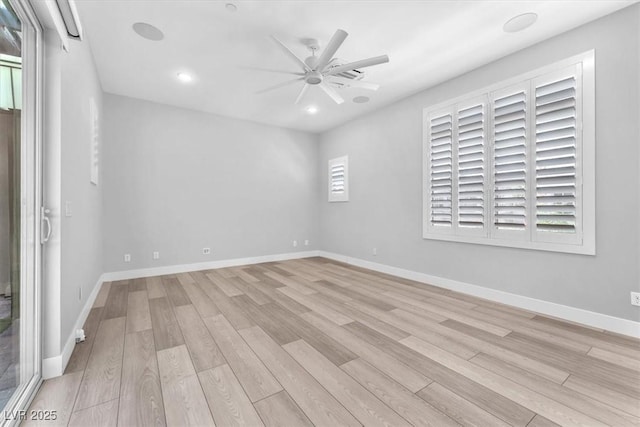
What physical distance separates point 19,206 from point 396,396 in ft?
7.94

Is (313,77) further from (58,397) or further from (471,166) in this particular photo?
(58,397)

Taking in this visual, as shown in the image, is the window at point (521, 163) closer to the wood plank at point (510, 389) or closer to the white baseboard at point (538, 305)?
the white baseboard at point (538, 305)

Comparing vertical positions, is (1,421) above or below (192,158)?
below

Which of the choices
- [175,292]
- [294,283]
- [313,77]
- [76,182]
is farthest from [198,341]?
[313,77]

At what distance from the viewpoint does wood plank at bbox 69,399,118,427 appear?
135 centimetres

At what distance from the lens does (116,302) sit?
3143mm

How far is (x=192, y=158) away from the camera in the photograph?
4719 mm

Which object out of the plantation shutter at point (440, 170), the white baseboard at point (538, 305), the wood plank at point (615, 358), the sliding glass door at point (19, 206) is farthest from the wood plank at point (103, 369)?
the plantation shutter at point (440, 170)

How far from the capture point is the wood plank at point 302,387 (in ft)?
4.56

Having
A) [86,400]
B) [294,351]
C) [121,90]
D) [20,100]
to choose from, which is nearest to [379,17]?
[20,100]

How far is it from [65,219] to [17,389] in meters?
1.05

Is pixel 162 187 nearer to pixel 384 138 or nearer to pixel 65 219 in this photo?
pixel 65 219

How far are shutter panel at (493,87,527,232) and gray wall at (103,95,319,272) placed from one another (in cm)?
383

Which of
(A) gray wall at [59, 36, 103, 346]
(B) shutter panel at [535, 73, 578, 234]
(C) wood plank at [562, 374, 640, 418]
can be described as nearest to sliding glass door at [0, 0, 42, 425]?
(A) gray wall at [59, 36, 103, 346]
